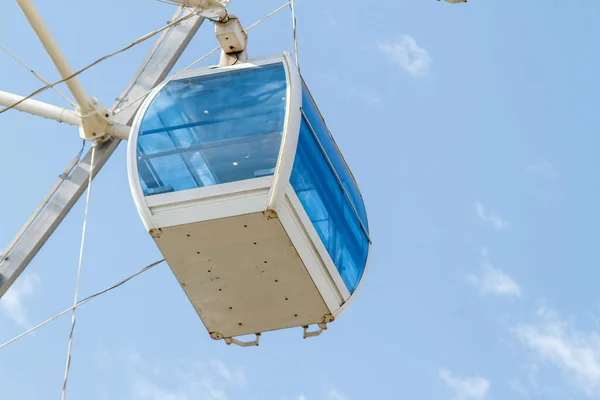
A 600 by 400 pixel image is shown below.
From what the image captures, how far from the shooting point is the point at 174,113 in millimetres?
13578

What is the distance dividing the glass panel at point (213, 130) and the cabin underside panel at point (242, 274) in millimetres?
393

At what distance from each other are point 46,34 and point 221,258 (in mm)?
2817

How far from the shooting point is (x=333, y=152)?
13938 millimetres

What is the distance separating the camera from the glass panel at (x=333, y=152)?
44.5 feet

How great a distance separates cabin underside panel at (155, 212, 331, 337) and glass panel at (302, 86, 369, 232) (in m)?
1.16

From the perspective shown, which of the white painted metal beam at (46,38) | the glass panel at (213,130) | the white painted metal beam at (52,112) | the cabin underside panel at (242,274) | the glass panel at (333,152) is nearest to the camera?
the cabin underside panel at (242,274)

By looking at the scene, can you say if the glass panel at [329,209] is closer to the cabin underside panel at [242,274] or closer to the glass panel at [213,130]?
the glass panel at [213,130]

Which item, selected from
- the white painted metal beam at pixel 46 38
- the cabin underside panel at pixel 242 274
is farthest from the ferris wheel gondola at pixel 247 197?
the white painted metal beam at pixel 46 38

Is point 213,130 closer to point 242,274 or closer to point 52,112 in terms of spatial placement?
point 242,274

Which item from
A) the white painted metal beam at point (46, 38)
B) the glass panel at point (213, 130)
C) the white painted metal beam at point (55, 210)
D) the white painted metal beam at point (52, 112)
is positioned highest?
the white painted metal beam at point (46, 38)

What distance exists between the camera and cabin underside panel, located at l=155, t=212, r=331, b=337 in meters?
12.7

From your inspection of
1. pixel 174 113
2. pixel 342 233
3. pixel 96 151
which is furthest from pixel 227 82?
pixel 96 151

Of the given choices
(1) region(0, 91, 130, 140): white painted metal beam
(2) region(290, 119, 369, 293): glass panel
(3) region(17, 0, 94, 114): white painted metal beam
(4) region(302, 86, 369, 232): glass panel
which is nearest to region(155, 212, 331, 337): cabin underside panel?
(2) region(290, 119, 369, 293): glass panel

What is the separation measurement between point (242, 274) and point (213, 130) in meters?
1.14
